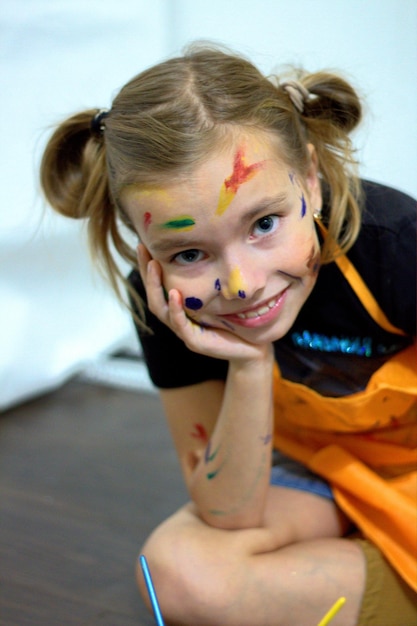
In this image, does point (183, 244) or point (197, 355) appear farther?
point (197, 355)

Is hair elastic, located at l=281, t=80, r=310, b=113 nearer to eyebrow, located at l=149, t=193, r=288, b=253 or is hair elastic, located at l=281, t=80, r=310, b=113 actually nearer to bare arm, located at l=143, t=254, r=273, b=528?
Answer: eyebrow, located at l=149, t=193, r=288, b=253

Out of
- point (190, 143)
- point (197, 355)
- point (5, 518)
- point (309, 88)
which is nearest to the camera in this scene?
point (190, 143)

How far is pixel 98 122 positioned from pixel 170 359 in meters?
0.32

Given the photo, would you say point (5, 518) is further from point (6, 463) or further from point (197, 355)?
point (197, 355)

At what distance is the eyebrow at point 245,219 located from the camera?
79cm

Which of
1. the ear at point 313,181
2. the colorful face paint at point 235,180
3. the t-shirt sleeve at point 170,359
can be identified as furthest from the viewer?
the t-shirt sleeve at point 170,359

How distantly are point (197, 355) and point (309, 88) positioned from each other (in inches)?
14.6

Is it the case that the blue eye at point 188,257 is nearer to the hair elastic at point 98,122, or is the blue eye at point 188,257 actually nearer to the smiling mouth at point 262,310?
the smiling mouth at point 262,310

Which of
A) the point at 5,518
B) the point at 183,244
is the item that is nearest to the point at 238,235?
the point at 183,244

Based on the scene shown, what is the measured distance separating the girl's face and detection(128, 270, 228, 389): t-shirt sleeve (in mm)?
165

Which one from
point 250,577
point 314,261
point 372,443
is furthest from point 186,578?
point 314,261

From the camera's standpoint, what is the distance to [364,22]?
1.13 m

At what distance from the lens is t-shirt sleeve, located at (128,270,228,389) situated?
1.03m

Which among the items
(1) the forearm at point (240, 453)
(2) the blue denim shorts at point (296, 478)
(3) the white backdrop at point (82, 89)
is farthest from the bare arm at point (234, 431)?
(3) the white backdrop at point (82, 89)
